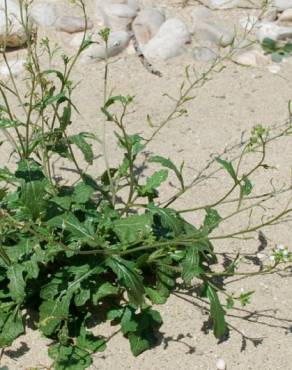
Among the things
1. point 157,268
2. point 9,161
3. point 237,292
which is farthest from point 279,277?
point 9,161

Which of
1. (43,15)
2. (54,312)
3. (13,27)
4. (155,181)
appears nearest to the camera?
(54,312)

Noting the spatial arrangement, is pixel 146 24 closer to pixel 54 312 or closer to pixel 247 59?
pixel 247 59

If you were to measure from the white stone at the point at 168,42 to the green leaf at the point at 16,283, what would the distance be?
229 centimetres

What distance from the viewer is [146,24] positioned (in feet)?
15.7

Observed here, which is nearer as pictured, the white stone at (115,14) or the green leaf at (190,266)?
the green leaf at (190,266)

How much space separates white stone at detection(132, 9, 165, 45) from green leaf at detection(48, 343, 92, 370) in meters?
2.51

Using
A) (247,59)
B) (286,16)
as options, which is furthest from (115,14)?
(286,16)

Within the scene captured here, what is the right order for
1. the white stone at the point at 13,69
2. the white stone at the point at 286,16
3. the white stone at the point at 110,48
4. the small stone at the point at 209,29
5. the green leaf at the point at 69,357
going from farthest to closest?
the white stone at the point at 286,16
the small stone at the point at 209,29
the white stone at the point at 110,48
the white stone at the point at 13,69
the green leaf at the point at 69,357

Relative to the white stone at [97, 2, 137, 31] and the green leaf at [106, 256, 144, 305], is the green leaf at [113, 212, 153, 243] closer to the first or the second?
the green leaf at [106, 256, 144, 305]

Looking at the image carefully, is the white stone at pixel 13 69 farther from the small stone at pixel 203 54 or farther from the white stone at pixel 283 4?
the white stone at pixel 283 4

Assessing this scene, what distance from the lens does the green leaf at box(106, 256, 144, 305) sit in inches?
103

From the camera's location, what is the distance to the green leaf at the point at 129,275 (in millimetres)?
2623

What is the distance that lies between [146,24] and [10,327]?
263 centimetres

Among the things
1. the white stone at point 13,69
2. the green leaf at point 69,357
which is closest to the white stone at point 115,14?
the white stone at point 13,69
